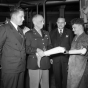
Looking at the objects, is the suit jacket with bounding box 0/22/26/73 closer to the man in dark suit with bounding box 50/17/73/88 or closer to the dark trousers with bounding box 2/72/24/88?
the dark trousers with bounding box 2/72/24/88

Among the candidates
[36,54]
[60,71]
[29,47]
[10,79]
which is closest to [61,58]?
[60,71]

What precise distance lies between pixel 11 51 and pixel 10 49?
1.2 inches

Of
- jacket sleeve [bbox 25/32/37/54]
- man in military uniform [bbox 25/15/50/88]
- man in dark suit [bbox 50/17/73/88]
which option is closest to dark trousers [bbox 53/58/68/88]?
man in dark suit [bbox 50/17/73/88]

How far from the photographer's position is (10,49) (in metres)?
1.62

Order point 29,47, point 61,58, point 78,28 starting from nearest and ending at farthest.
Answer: point 78,28
point 29,47
point 61,58

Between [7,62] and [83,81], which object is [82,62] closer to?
[83,81]

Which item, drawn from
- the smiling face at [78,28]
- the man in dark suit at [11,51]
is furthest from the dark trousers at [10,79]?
the smiling face at [78,28]

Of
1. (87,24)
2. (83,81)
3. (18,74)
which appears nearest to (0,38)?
(18,74)

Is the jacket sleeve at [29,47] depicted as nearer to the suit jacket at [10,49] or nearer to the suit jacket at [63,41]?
the suit jacket at [10,49]

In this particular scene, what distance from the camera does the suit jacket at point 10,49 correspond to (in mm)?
1605

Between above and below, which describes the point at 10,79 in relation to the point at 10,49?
below

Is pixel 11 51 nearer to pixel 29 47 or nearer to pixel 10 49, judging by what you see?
pixel 10 49

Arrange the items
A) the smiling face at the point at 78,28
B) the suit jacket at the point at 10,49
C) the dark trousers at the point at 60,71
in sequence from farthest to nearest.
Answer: the dark trousers at the point at 60,71, the smiling face at the point at 78,28, the suit jacket at the point at 10,49

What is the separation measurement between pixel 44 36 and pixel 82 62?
0.76 m
